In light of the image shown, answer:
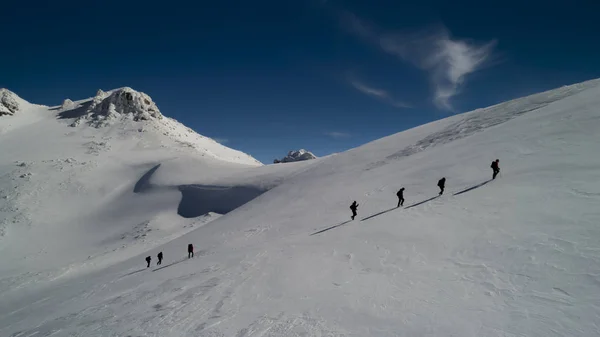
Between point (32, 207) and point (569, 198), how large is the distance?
6486 cm

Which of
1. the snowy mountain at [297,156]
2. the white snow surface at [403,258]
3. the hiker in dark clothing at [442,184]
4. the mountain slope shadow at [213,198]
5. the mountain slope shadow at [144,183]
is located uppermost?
the snowy mountain at [297,156]

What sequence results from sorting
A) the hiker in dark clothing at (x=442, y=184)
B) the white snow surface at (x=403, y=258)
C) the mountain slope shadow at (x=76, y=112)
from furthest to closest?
the mountain slope shadow at (x=76, y=112) < the hiker in dark clothing at (x=442, y=184) < the white snow surface at (x=403, y=258)

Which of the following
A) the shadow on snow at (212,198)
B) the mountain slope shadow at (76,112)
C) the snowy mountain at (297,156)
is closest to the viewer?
the shadow on snow at (212,198)

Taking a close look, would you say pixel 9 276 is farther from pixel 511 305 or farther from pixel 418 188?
pixel 511 305

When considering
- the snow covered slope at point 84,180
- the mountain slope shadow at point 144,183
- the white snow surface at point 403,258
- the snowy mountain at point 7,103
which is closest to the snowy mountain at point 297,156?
the snow covered slope at point 84,180

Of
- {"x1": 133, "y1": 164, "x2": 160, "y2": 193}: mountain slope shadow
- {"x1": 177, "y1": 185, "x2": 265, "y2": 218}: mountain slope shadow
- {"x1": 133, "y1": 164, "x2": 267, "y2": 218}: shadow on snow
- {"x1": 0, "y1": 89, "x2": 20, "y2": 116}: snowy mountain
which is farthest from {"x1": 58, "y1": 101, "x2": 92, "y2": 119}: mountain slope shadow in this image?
{"x1": 177, "y1": 185, "x2": 265, "y2": 218}: mountain slope shadow

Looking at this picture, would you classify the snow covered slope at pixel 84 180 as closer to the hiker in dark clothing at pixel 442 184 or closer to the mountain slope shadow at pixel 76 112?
the mountain slope shadow at pixel 76 112

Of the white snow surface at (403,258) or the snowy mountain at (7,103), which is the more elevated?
the snowy mountain at (7,103)

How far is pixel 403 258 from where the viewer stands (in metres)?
9.47

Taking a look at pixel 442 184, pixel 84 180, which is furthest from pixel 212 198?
pixel 442 184

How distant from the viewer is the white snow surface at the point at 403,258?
21.5 ft

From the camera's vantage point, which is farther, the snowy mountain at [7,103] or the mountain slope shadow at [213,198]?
the snowy mountain at [7,103]

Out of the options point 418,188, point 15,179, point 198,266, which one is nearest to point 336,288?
point 198,266

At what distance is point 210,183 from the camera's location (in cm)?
4569
